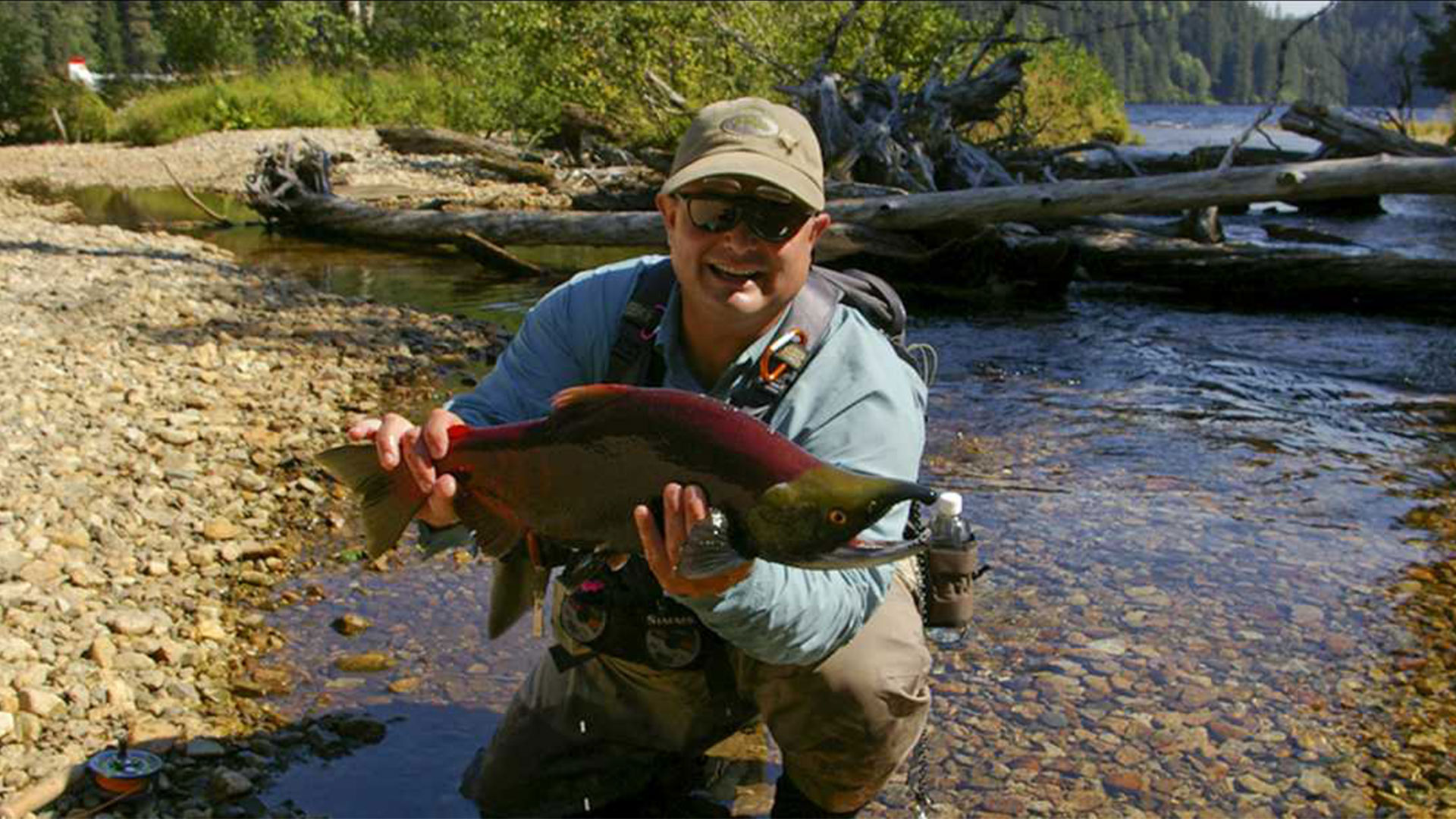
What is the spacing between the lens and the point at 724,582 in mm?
2619

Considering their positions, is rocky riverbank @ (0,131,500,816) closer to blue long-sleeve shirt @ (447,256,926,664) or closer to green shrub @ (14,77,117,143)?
blue long-sleeve shirt @ (447,256,926,664)

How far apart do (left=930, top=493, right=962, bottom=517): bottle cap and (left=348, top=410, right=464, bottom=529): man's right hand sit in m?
1.68

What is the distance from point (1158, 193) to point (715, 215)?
10.4 m

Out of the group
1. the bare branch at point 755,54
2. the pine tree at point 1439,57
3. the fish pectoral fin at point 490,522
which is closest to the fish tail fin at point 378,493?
the fish pectoral fin at point 490,522

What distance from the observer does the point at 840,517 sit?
2.41 metres

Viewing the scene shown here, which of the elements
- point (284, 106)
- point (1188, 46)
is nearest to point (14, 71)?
point (284, 106)

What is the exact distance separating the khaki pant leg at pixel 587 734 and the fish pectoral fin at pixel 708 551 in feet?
3.93

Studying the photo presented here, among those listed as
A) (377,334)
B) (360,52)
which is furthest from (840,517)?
(360,52)

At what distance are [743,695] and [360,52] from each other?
38014 millimetres

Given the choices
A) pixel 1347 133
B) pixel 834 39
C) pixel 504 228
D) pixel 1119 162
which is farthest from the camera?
pixel 1119 162

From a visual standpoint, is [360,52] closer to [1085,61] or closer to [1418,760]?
[1085,61]

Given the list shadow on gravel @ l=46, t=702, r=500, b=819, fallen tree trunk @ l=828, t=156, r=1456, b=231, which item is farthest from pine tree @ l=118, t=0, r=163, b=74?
shadow on gravel @ l=46, t=702, r=500, b=819

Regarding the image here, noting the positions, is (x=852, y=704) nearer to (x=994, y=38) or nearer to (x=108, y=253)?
(x=108, y=253)

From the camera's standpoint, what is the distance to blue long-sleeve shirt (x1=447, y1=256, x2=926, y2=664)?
112 inches
